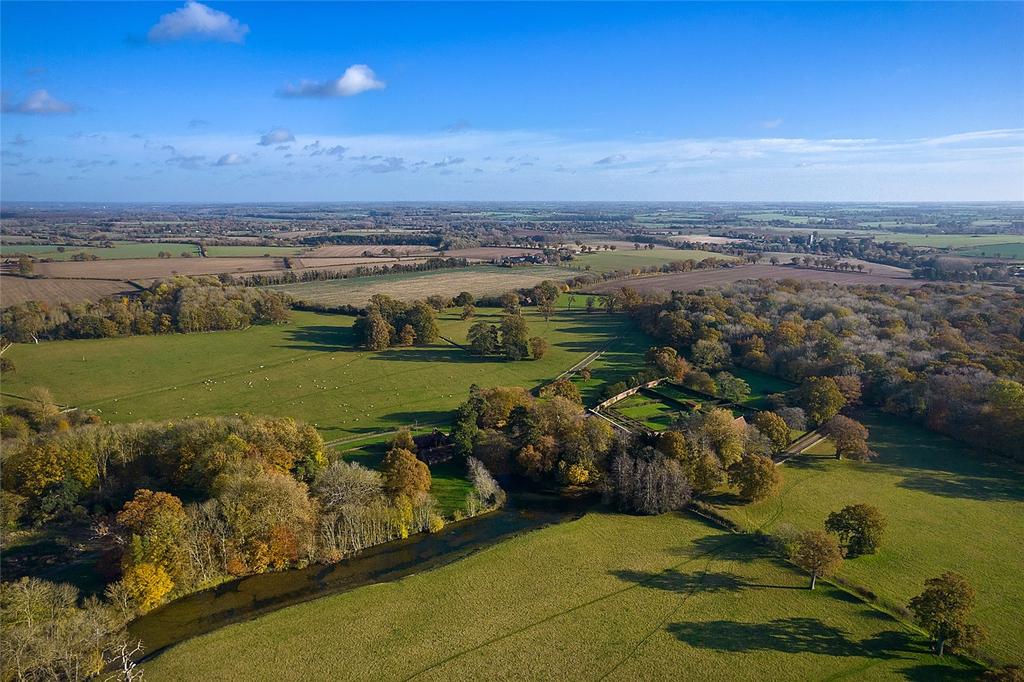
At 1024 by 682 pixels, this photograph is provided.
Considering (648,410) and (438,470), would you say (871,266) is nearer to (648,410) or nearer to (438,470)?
(648,410)

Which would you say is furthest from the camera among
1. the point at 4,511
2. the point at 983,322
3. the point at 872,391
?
the point at 983,322

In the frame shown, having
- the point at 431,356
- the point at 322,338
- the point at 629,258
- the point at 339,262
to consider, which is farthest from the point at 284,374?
the point at 629,258

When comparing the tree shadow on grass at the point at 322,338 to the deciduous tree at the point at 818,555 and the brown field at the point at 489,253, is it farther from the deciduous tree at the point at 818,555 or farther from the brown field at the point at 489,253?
the brown field at the point at 489,253

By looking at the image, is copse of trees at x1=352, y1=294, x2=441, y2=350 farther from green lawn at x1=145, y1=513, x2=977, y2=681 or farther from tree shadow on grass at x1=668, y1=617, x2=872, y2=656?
Answer: tree shadow on grass at x1=668, y1=617, x2=872, y2=656

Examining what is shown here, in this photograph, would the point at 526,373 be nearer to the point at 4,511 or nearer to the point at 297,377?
the point at 297,377

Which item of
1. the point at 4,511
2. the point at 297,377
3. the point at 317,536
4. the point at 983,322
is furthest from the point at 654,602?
the point at 983,322

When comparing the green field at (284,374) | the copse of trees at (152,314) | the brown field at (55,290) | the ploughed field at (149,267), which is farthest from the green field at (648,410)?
the ploughed field at (149,267)
